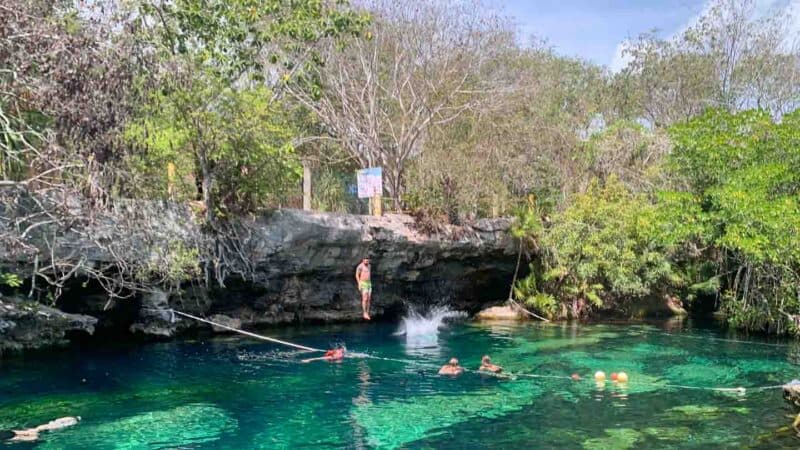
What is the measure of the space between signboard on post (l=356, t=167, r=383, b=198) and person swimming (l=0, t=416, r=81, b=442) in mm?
12831

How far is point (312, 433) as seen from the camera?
10.9 m

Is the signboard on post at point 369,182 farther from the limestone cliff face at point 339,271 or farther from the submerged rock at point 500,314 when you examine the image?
the submerged rock at point 500,314

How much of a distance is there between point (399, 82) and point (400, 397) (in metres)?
16.0

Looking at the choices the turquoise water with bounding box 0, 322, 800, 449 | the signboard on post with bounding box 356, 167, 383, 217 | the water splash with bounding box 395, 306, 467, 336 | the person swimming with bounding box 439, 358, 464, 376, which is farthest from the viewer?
→ the water splash with bounding box 395, 306, 467, 336

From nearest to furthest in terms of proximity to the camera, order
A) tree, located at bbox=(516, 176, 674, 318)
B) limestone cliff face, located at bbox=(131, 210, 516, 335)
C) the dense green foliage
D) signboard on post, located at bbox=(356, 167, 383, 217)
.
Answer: the dense green foliage
limestone cliff face, located at bbox=(131, 210, 516, 335)
signboard on post, located at bbox=(356, 167, 383, 217)
tree, located at bbox=(516, 176, 674, 318)

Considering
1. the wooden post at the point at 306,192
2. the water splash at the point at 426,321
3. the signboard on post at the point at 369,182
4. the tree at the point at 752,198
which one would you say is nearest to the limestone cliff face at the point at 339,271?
A: the water splash at the point at 426,321

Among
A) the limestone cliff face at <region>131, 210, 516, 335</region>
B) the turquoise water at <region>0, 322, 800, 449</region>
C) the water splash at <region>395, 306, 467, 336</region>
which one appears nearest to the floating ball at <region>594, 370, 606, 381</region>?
the turquoise water at <region>0, 322, 800, 449</region>

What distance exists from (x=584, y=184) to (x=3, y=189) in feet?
69.9

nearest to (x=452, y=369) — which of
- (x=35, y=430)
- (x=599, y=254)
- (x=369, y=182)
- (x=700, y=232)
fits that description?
(x=35, y=430)

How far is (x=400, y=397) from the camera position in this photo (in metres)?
13.2

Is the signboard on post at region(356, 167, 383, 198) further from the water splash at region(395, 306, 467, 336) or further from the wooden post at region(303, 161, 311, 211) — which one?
the water splash at region(395, 306, 467, 336)

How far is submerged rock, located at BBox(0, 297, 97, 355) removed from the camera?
15.3 metres

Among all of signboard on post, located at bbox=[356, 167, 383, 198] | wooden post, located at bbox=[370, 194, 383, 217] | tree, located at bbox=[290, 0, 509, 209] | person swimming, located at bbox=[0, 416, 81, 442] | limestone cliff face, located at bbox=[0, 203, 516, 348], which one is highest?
tree, located at bbox=[290, 0, 509, 209]

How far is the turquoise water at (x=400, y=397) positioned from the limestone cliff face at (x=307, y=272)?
163 centimetres
